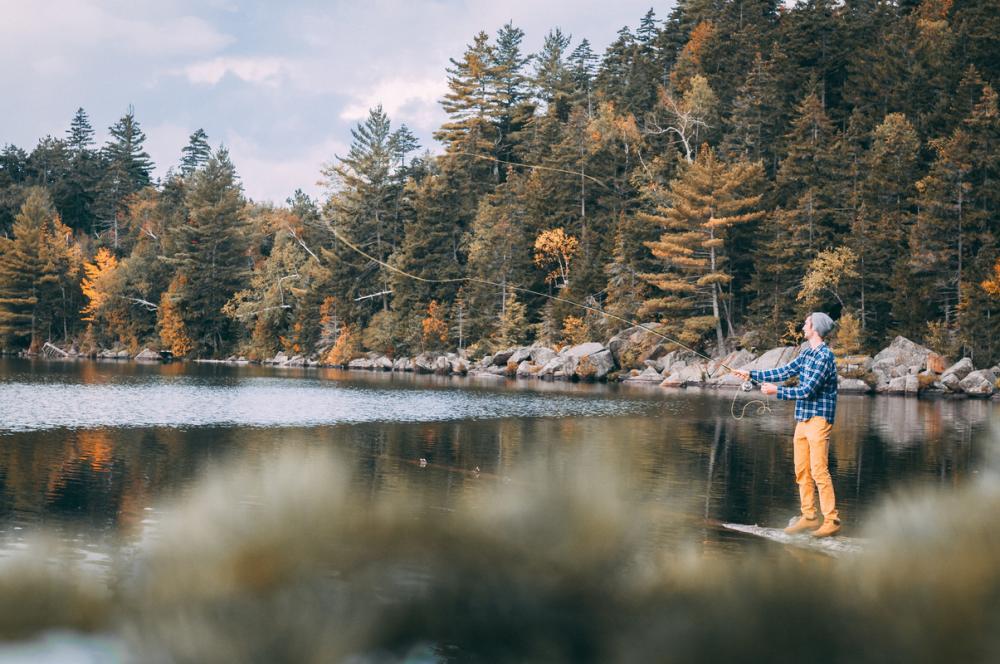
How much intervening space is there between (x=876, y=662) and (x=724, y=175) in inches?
2068

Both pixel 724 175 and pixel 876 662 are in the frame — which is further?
pixel 724 175

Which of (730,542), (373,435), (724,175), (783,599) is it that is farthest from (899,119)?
(783,599)

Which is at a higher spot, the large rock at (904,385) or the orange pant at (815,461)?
the large rock at (904,385)

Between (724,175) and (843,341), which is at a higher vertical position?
(724,175)

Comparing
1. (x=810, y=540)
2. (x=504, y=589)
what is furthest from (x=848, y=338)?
(x=504, y=589)

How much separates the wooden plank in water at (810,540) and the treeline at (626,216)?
19038 millimetres

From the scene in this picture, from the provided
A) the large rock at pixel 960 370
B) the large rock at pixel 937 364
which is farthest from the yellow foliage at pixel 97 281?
the large rock at pixel 960 370

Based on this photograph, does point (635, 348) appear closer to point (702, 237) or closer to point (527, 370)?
point (527, 370)

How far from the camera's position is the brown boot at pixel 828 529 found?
9.69m

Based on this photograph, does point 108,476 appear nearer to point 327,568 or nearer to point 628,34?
point 327,568

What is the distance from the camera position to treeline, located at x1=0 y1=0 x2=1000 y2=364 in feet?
166

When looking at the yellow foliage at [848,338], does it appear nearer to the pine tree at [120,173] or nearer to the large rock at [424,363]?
the large rock at [424,363]

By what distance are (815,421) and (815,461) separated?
423 mm

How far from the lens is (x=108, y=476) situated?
14133 millimetres
